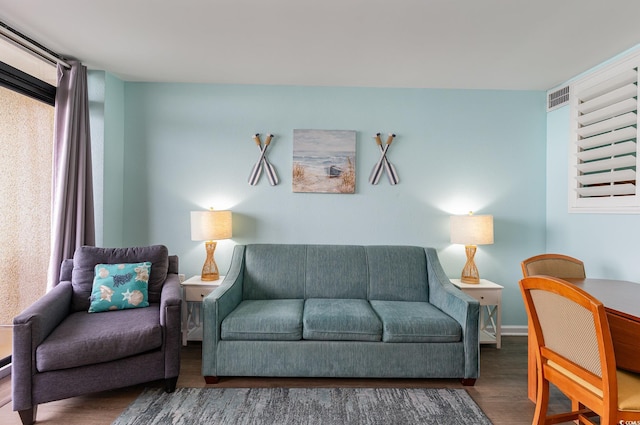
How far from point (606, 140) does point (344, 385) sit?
2764mm

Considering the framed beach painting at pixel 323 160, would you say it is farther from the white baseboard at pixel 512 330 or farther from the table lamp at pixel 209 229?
the white baseboard at pixel 512 330

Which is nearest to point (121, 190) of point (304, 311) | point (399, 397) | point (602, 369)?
point (304, 311)

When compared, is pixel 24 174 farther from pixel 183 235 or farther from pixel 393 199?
pixel 393 199

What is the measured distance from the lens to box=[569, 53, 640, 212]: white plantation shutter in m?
2.49

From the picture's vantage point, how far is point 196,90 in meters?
3.31

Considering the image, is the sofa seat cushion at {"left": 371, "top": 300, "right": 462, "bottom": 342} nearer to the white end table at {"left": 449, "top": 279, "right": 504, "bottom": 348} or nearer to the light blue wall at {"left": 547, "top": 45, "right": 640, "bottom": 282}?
the white end table at {"left": 449, "top": 279, "right": 504, "bottom": 348}

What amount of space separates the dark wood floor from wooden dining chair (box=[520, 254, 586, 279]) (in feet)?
2.65

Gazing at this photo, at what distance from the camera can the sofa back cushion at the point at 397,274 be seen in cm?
294

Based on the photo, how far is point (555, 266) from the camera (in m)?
2.37

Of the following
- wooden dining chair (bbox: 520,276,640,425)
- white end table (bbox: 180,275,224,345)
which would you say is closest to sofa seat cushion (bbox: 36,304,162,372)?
white end table (bbox: 180,275,224,345)

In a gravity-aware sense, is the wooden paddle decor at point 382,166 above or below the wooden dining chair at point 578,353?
above

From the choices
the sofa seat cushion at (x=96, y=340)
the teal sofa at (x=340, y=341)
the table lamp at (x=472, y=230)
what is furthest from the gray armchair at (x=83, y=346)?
the table lamp at (x=472, y=230)

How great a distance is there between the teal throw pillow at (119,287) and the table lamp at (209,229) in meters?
0.55

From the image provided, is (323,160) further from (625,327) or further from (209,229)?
(625,327)
